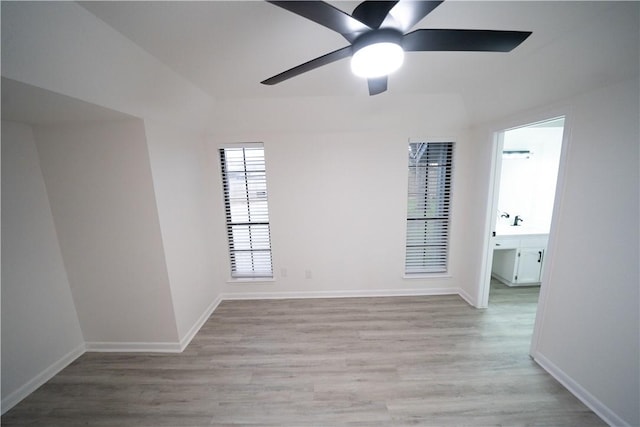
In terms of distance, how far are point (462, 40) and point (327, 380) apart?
2.42 meters

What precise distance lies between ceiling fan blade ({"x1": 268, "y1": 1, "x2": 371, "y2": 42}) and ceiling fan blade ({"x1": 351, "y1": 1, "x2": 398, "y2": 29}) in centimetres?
3

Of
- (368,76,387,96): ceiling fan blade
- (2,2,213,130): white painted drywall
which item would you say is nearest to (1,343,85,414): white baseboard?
(2,2,213,130): white painted drywall

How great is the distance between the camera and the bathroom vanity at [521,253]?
9.86ft

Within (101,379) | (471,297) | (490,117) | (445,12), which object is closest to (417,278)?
(471,297)

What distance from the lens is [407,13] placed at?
908mm

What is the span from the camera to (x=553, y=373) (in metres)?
1.80

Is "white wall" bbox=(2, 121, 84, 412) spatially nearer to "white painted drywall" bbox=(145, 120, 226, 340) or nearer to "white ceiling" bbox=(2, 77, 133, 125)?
"white ceiling" bbox=(2, 77, 133, 125)

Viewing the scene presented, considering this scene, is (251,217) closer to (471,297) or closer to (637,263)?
(471,297)

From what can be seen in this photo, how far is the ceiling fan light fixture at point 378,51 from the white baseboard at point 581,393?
2.60 m

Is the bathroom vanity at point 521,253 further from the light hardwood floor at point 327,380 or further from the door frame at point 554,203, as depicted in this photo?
the light hardwood floor at point 327,380

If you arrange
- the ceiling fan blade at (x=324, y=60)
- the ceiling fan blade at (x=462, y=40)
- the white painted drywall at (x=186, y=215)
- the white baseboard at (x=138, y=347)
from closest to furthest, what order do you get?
the ceiling fan blade at (x=462, y=40) < the ceiling fan blade at (x=324, y=60) < the white painted drywall at (x=186, y=215) < the white baseboard at (x=138, y=347)

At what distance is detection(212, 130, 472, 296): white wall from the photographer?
282 cm

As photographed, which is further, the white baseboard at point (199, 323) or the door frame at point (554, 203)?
the white baseboard at point (199, 323)

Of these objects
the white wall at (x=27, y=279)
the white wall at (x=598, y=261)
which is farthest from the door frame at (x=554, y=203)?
the white wall at (x=27, y=279)
